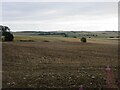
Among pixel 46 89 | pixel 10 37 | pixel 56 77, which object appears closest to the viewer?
pixel 46 89

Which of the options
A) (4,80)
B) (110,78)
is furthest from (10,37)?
(110,78)

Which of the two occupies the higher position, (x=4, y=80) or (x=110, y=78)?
(x=110, y=78)

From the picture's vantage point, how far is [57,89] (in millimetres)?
11633

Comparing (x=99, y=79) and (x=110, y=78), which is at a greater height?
(x=110, y=78)

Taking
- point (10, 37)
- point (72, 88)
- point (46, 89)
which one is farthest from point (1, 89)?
point (10, 37)

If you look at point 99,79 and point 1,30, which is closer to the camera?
point 99,79

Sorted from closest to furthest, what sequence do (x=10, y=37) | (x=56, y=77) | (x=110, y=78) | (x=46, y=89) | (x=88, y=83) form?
(x=110, y=78), (x=46, y=89), (x=88, y=83), (x=56, y=77), (x=10, y=37)

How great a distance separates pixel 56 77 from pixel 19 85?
1956 millimetres

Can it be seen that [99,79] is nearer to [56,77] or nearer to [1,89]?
[56,77]

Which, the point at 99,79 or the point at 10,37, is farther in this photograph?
the point at 10,37

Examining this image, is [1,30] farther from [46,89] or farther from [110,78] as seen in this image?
[110,78]

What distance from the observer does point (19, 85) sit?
1225 centimetres

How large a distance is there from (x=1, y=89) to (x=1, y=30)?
186 feet

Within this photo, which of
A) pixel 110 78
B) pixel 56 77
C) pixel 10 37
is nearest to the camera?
pixel 110 78
